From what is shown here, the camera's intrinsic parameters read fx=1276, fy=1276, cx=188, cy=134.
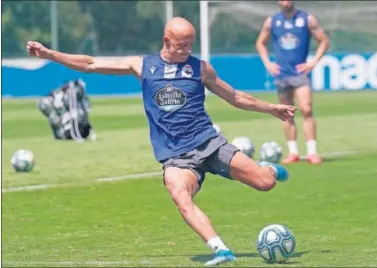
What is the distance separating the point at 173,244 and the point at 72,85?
50.3 ft

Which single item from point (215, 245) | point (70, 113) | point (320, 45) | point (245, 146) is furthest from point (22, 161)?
point (215, 245)

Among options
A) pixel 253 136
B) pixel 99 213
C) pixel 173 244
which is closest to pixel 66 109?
pixel 253 136

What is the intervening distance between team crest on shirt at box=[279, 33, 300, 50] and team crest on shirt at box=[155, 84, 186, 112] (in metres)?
8.99

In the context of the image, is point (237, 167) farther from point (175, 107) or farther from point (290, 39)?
point (290, 39)

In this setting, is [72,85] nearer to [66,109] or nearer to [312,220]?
[66,109]

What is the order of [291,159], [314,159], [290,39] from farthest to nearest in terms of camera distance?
[290,39] < [291,159] < [314,159]

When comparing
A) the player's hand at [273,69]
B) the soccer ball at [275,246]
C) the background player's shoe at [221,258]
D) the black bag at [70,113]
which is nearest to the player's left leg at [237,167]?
the soccer ball at [275,246]

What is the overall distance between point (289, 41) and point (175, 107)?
9093mm

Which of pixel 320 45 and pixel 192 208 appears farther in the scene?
pixel 320 45

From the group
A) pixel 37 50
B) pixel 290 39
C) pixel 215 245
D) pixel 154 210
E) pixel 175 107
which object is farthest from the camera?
pixel 290 39

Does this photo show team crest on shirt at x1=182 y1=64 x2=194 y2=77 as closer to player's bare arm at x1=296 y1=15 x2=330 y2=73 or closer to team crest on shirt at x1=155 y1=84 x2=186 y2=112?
team crest on shirt at x1=155 y1=84 x2=186 y2=112

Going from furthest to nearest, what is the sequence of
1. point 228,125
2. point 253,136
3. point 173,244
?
1. point 228,125
2. point 253,136
3. point 173,244

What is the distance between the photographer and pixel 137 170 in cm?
1852

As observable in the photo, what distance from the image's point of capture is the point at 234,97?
35.1ft
